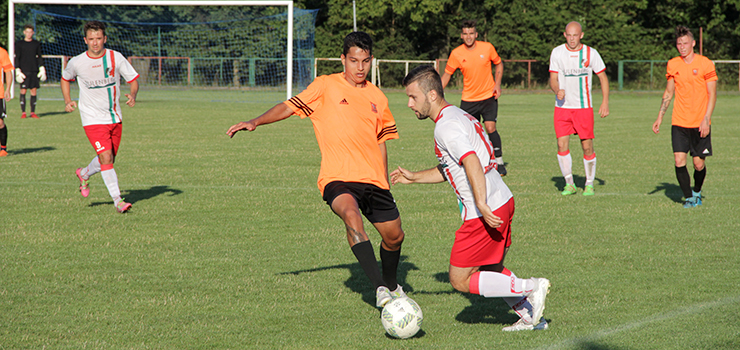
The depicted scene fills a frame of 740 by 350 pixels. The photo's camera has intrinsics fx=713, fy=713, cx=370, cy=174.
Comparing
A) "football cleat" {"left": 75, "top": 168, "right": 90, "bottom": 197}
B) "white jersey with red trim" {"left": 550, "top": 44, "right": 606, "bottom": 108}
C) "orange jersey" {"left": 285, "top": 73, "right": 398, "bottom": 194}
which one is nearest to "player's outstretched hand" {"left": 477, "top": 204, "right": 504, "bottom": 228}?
"orange jersey" {"left": 285, "top": 73, "right": 398, "bottom": 194}

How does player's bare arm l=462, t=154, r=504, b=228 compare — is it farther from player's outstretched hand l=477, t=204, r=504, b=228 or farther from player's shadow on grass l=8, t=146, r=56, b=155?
player's shadow on grass l=8, t=146, r=56, b=155

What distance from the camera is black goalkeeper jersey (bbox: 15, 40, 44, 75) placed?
21469 millimetres

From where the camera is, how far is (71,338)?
14.8 feet

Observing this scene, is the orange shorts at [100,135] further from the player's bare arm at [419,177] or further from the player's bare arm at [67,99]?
the player's bare arm at [419,177]

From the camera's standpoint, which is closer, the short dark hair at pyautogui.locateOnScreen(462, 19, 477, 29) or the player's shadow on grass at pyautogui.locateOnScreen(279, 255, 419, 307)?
the player's shadow on grass at pyautogui.locateOnScreen(279, 255, 419, 307)

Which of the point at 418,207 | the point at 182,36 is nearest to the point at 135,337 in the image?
the point at 418,207

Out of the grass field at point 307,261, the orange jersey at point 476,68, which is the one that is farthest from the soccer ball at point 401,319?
the orange jersey at point 476,68

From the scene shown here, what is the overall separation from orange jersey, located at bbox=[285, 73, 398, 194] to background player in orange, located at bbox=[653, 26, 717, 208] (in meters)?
5.31

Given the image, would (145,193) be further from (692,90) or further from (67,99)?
(692,90)

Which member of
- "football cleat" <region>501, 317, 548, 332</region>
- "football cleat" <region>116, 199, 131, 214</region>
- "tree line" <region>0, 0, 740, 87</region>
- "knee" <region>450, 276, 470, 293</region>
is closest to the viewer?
"knee" <region>450, 276, 470, 293</region>

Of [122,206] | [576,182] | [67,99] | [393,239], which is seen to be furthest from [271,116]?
[576,182]

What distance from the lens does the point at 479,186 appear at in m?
4.17

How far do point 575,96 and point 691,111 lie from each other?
Answer: 5.33 feet

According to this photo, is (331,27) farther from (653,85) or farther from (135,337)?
(135,337)
